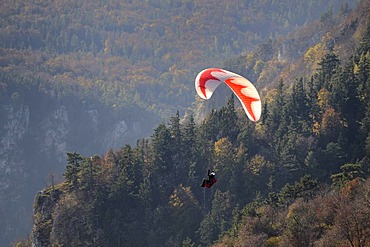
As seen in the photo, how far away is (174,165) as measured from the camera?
112875 mm

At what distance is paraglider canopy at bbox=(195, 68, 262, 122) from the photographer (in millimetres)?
58722

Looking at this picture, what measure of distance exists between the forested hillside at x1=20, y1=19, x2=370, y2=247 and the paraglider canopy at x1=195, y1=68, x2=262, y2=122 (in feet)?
123

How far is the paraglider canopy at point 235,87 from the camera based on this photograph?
58.7 meters

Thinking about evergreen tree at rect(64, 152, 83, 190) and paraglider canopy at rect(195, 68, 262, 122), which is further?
evergreen tree at rect(64, 152, 83, 190)

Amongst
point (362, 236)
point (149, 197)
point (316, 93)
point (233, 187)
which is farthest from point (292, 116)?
point (362, 236)

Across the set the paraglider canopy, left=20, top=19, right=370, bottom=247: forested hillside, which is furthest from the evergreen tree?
the paraglider canopy

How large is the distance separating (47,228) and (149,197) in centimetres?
1664

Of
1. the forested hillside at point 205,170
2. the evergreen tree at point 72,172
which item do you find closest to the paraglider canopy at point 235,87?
the forested hillside at point 205,170

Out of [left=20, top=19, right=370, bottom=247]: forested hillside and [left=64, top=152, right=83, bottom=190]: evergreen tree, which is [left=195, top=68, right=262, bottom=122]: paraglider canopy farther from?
[left=64, top=152, right=83, bottom=190]: evergreen tree

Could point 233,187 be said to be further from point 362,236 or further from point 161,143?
point 362,236

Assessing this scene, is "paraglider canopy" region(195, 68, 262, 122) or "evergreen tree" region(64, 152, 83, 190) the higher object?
"evergreen tree" region(64, 152, 83, 190)

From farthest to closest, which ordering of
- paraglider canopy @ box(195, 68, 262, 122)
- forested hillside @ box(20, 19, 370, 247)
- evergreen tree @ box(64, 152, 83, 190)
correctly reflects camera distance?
evergreen tree @ box(64, 152, 83, 190) < forested hillside @ box(20, 19, 370, 247) < paraglider canopy @ box(195, 68, 262, 122)

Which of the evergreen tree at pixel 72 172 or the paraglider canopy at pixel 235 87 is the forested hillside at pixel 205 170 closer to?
the evergreen tree at pixel 72 172

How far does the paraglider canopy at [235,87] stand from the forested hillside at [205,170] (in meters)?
37.4
